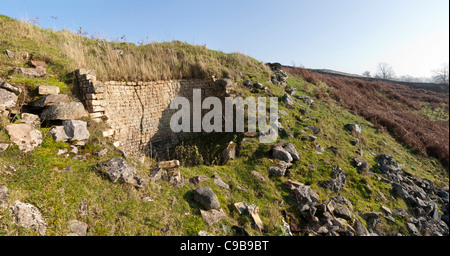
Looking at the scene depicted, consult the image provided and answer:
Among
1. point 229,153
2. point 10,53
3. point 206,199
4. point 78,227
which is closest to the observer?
point 78,227

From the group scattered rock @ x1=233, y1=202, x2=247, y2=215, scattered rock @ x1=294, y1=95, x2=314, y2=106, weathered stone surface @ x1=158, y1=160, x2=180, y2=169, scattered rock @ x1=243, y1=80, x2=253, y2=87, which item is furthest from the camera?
scattered rock @ x1=294, y1=95, x2=314, y2=106

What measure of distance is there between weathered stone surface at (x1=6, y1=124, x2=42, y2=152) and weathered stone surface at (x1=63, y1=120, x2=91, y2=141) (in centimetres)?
50

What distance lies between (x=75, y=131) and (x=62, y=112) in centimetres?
85

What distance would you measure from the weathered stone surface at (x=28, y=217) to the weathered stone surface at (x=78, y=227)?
0.28 metres

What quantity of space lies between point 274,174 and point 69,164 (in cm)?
493

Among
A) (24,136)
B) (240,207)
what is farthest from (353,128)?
(24,136)

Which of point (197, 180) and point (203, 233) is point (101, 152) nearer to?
point (197, 180)

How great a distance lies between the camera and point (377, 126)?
1126cm

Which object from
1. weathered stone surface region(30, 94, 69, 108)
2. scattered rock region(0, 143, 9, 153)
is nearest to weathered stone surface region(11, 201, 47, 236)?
scattered rock region(0, 143, 9, 153)

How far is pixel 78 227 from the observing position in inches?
108

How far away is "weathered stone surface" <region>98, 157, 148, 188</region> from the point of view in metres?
3.71

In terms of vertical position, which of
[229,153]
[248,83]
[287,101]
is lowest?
[229,153]

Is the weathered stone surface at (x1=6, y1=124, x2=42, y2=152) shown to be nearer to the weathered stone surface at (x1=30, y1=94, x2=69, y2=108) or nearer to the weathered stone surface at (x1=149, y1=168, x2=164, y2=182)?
the weathered stone surface at (x1=30, y1=94, x2=69, y2=108)
